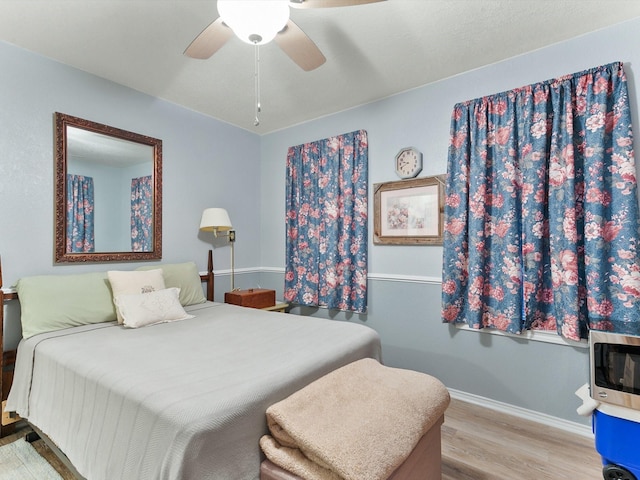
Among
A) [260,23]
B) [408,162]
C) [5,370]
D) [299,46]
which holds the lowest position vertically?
[5,370]

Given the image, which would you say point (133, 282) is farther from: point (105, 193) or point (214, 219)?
point (214, 219)

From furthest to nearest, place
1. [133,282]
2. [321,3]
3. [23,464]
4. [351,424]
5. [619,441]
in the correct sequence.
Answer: [133,282] → [23,464] → [321,3] → [619,441] → [351,424]

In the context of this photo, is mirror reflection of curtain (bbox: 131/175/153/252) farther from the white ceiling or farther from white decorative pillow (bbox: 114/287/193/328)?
the white ceiling

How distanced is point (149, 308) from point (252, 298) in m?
1.11

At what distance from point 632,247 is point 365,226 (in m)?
1.89

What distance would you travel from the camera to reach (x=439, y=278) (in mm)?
2773

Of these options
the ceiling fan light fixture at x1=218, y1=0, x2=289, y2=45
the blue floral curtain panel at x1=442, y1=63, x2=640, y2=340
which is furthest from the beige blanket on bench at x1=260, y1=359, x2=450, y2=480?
the ceiling fan light fixture at x1=218, y1=0, x2=289, y2=45

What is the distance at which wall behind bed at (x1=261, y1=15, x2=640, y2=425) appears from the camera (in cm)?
220

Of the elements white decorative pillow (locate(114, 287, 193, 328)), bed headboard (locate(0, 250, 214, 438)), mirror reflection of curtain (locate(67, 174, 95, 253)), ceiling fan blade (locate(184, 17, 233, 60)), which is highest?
ceiling fan blade (locate(184, 17, 233, 60))

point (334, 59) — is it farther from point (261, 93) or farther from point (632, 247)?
point (632, 247)

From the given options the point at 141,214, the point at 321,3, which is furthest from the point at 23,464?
the point at 321,3

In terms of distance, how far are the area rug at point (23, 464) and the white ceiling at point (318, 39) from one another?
104 inches

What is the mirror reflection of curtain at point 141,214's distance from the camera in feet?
9.62

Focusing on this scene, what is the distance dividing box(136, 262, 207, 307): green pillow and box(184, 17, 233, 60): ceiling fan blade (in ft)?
5.95
